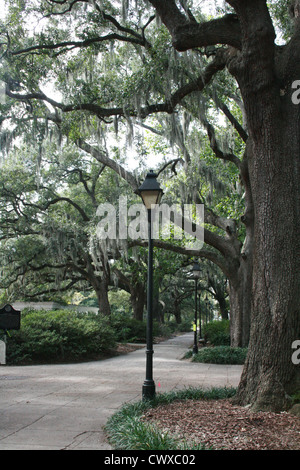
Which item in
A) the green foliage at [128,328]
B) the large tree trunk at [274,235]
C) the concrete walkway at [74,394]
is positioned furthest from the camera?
the green foliage at [128,328]

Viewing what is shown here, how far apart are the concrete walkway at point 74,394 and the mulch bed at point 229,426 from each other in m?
0.80

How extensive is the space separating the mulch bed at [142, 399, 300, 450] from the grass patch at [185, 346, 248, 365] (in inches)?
279

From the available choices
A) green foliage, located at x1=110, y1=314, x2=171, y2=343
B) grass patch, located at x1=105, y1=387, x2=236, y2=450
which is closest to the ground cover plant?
grass patch, located at x1=105, y1=387, x2=236, y2=450

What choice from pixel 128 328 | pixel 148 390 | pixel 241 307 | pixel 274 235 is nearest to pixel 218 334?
pixel 128 328

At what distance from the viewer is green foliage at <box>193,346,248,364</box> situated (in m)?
12.5

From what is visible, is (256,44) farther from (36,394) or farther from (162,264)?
(162,264)

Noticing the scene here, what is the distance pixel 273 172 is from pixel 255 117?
82 cm

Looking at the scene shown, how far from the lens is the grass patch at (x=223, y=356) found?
12484mm

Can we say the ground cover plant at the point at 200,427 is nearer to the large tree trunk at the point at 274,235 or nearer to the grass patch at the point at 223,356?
the large tree trunk at the point at 274,235

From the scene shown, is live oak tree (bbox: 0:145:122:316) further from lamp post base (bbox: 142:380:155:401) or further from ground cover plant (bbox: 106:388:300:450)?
ground cover plant (bbox: 106:388:300:450)

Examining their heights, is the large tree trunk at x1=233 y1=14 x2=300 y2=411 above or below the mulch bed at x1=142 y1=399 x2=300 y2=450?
above

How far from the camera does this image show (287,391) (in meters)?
5.13

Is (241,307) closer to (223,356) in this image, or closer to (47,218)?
(223,356)

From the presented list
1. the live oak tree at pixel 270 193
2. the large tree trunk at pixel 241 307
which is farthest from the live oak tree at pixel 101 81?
the live oak tree at pixel 270 193
